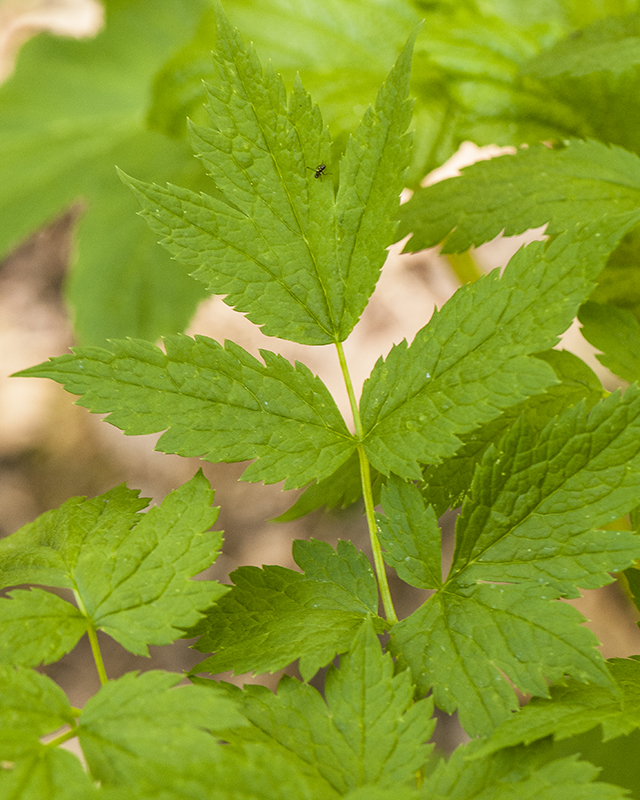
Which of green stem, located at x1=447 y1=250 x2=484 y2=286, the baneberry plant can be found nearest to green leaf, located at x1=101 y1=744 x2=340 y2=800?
the baneberry plant

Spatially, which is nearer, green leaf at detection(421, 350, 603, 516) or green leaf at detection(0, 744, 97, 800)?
green leaf at detection(0, 744, 97, 800)

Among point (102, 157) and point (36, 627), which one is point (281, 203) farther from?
point (102, 157)

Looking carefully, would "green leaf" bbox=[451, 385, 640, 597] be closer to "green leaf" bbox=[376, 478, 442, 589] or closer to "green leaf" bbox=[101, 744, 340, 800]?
"green leaf" bbox=[376, 478, 442, 589]

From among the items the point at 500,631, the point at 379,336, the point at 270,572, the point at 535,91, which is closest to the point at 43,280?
the point at 379,336

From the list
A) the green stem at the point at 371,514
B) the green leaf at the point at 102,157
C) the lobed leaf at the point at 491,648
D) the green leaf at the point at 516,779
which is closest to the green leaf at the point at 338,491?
the green stem at the point at 371,514

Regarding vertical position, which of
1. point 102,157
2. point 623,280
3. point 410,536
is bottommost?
point 410,536

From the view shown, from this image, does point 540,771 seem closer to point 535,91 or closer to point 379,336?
point 535,91

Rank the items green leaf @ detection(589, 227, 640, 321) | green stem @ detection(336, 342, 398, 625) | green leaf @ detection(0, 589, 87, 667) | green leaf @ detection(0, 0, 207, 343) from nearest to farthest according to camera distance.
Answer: green leaf @ detection(0, 589, 87, 667) < green stem @ detection(336, 342, 398, 625) < green leaf @ detection(589, 227, 640, 321) < green leaf @ detection(0, 0, 207, 343)

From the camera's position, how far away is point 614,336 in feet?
2.64

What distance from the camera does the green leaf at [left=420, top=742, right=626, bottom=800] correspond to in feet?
1.65

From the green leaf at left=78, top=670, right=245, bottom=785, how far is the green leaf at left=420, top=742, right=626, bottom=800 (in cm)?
18

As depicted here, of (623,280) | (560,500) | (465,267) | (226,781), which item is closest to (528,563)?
(560,500)

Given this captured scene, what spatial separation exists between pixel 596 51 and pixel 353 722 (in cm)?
89

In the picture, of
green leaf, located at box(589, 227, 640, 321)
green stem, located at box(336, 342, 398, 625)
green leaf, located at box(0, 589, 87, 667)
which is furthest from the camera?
green leaf, located at box(589, 227, 640, 321)
